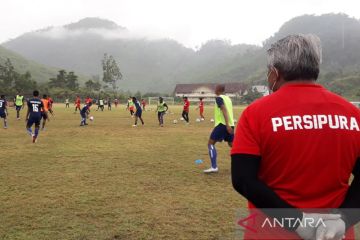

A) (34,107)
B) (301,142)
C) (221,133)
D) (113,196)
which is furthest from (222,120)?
(34,107)

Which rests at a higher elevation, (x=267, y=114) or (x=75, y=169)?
(x=267, y=114)

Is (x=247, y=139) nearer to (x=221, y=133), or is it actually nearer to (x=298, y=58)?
(x=298, y=58)

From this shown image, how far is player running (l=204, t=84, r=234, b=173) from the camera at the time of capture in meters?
8.00

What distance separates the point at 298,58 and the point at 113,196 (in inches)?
208

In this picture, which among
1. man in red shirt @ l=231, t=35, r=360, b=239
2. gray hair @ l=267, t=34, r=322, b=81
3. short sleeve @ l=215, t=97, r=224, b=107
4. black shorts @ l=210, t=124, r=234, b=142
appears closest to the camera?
man in red shirt @ l=231, t=35, r=360, b=239

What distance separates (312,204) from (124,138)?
1464cm

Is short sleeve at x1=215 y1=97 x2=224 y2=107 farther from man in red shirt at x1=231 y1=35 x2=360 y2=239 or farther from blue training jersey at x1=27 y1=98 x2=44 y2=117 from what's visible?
blue training jersey at x1=27 y1=98 x2=44 y2=117

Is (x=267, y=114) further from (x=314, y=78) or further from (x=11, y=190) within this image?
(x=11, y=190)

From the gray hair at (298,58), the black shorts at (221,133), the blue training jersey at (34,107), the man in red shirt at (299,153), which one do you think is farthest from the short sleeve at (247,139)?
the blue training jersey at (34,107)

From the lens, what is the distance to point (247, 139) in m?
1.93

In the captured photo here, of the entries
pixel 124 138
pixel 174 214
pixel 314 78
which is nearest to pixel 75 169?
pixel 174 214

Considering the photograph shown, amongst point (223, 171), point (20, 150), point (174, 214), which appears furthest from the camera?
point (20, 150)

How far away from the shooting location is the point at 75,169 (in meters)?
9.25

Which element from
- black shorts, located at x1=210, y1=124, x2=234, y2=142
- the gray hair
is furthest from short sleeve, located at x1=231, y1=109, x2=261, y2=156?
black shorts, located at x1=210, y1=124, x2=234, y2=142
